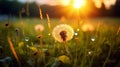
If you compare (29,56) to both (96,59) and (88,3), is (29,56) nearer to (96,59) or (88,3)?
(96,59)

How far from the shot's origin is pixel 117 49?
3385 mm

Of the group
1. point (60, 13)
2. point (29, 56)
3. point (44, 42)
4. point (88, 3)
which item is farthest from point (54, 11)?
point (29, 56)

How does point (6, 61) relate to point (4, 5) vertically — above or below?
below

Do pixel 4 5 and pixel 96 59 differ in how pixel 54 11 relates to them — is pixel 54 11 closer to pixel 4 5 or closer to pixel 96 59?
pixel 4 5

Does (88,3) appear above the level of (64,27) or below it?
above

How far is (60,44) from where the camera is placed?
3275 mm

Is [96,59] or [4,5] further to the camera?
[4,5]

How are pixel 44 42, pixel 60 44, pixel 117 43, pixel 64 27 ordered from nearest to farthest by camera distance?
1. pixel 64 27
2. pixel 60 44
3. pixel 117 43
4. pixel 44 42

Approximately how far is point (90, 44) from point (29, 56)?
72 centimetres

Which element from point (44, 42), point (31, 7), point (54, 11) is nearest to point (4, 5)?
point (31, 7)

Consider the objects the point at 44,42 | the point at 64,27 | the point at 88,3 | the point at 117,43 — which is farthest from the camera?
the point at 88,3

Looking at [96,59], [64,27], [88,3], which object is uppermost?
[88,3]

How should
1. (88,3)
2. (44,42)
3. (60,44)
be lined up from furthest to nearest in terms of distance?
(88,3) → (44,42) → (60,44)

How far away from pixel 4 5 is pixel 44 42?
1217cm
